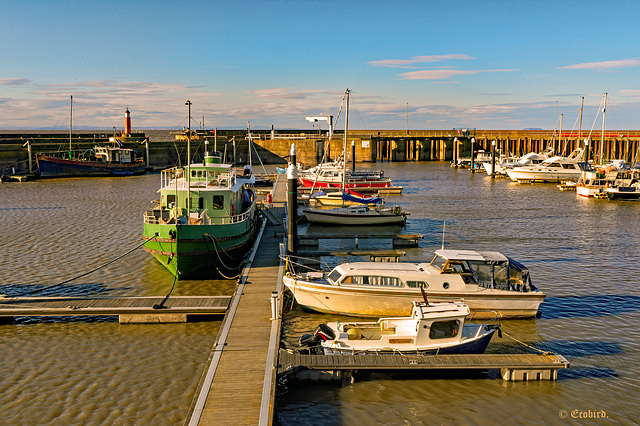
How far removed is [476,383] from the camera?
543 inches

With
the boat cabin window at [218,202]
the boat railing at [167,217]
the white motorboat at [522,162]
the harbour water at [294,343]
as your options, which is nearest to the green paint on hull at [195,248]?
the boat railing at [167,217]

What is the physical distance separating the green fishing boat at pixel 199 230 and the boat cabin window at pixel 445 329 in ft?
31.1

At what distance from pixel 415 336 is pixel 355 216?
20659mm

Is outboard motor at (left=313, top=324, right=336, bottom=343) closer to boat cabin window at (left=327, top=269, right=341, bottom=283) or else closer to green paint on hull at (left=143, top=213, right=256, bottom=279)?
boat cabin window at (left=327, top=269, right=341, bottom=283)

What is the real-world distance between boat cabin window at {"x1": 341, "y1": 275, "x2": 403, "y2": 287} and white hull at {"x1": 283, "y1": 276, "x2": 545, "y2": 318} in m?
0.27

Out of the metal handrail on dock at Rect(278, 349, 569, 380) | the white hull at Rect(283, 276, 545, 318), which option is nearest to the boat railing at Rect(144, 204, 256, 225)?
the white hull at Rect(283, 276, 545, 318)

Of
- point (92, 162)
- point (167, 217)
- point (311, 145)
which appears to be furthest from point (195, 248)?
point (311, 145)

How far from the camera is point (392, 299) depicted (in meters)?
17.1

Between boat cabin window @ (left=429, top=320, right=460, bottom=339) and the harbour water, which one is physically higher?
boat cabin window @ (left=429, top=320, right=460, bottom=339)

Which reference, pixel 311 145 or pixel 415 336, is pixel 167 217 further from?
pixel 311 145

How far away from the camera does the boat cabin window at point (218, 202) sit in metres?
22.8

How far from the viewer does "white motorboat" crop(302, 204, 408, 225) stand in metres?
34.4

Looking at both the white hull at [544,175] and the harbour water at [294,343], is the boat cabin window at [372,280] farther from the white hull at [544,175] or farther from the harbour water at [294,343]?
the white hull at [544,175]

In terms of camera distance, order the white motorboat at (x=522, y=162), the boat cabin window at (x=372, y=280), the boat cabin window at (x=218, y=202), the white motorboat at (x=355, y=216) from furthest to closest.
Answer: the white motorboat at (x=522, y=162), the white motorboat at (x=355, y=216), the boat cabin window at (x=218, y=202), the boat cabin window at (x=372, y=280)
